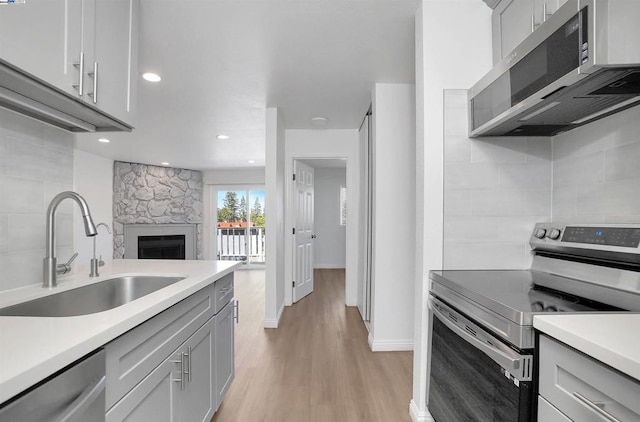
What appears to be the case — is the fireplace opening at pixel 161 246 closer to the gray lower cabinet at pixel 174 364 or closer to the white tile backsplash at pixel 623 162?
the gray lower cabinet at pixel 174 364

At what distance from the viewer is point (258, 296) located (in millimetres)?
4871

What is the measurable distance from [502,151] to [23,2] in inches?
81.0

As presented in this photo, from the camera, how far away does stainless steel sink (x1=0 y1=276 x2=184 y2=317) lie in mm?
1173

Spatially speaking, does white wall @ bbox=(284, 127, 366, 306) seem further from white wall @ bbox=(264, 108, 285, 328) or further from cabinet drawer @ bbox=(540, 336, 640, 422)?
cabinet drawer @ bbox=(540, 336, 640, 422)

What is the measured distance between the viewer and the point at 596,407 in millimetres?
752

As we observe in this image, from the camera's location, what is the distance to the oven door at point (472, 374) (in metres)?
0.99

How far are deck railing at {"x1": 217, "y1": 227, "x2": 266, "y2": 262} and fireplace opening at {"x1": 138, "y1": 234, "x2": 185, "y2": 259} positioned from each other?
A: 0.93 meters

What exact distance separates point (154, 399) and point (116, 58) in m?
1.41

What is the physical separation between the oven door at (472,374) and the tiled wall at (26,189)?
71.9 inches

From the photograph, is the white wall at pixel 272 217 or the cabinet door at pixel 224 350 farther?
the white wall at pixel 272 217

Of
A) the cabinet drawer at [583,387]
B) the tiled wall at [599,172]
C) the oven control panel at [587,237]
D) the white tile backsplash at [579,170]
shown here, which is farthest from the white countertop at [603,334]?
the white tile backsplash at [579,170]

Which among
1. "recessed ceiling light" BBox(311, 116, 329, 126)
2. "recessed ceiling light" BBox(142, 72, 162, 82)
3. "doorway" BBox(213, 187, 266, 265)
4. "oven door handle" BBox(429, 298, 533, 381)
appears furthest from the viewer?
"doorway" BBox(213, 187, 266, 265)

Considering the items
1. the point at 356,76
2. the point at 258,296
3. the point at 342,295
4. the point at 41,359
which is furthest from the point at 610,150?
the point at 258,296

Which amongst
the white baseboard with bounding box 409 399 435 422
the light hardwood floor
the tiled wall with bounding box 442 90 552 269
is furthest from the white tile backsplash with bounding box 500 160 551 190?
the light hardwood floor
